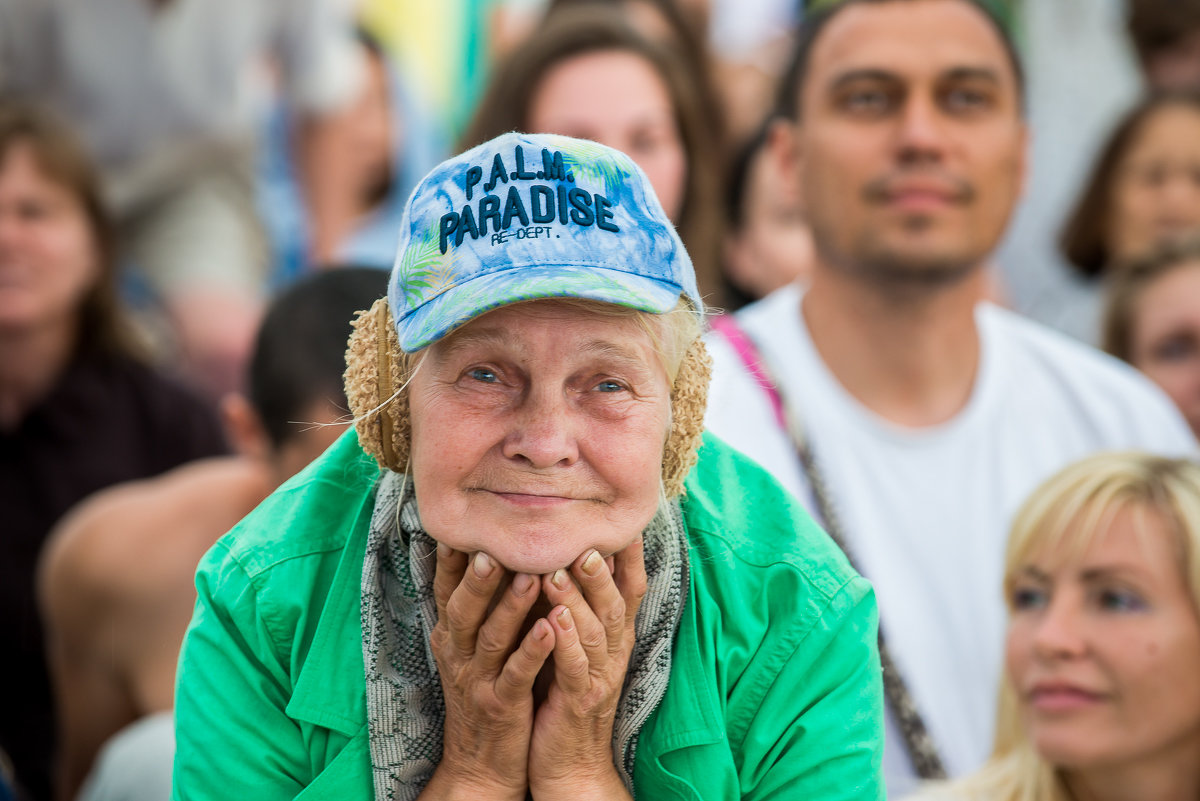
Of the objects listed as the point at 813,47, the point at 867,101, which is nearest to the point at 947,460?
the point at 867,101

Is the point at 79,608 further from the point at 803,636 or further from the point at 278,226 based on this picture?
the point at 278,226

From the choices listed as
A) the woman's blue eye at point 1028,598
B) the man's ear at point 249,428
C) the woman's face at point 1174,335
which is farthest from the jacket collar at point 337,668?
the woman's face at point 1174,335

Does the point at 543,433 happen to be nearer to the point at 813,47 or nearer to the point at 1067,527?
the point at 1067,527

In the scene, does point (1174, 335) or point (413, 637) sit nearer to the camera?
point (413, 637)

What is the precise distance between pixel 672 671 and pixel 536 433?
19.0 inches

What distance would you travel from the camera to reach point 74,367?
15.4ft

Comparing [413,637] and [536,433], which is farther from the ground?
[536,433]

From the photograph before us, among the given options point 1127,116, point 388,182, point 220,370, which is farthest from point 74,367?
point 1127,116

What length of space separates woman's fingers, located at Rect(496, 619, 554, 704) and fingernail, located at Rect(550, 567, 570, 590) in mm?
59

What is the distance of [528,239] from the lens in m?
1.97

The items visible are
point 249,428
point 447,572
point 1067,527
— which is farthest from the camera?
point 249,428

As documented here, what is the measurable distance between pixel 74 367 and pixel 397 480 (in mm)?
2796

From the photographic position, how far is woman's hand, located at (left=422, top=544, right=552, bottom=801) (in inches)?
81.9

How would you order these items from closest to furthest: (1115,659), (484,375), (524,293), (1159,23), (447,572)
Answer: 1. (524,293)
2. (484,375)
3. (447,572)
4. (1115,659)
5. (1159,23)
